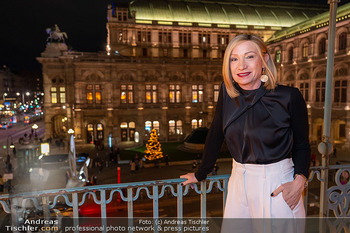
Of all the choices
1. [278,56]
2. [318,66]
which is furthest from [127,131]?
[318,66]

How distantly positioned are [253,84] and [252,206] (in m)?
1.35

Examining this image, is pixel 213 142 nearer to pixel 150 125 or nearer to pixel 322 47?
pixel 322 47

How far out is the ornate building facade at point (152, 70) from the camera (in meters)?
34.5

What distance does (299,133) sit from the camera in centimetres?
275

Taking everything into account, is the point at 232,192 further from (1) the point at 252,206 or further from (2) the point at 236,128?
(2) the point at 236,128

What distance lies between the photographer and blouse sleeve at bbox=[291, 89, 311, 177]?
271 cm

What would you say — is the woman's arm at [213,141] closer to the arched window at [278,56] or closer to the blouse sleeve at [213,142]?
the blouse sleeve at [213,142]

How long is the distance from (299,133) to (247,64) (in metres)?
0.93

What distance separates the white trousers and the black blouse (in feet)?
0.29

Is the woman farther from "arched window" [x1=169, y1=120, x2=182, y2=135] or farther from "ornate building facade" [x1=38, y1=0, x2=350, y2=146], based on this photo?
"arched window" [x1=169, y1=120, x2=182, y2=135]

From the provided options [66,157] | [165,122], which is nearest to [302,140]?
[66,157]

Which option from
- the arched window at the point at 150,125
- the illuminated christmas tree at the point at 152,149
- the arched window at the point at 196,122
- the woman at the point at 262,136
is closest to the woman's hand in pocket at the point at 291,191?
the woman at the point at 262,136

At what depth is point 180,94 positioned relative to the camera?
38.3 meters

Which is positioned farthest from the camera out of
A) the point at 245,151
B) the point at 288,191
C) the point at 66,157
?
the point at 66,157
